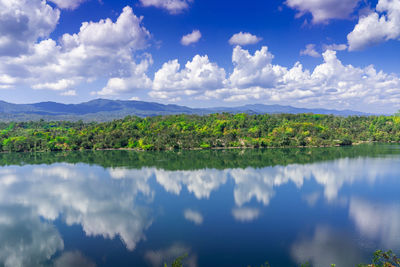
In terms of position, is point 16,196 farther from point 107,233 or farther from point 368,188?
point 368,188

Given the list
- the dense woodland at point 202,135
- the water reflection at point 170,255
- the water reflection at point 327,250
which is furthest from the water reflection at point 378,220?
the dense woodland at point 202,135

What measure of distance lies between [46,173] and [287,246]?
32.8 metres

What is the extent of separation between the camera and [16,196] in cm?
2589

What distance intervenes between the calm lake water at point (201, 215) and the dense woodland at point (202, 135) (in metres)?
23.2

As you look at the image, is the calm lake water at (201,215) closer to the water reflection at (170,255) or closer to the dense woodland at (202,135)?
the water reflection at (170,255)

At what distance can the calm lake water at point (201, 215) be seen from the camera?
A: 14.3 metres

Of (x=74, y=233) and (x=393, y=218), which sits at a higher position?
(x=393, y=218)

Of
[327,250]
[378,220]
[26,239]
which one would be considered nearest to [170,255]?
[327,250]

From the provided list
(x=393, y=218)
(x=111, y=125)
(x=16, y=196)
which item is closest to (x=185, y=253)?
(x=393, y=218)

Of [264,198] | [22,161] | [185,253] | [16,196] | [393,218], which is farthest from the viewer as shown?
[22,161]

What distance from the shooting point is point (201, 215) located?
1978 centimetres

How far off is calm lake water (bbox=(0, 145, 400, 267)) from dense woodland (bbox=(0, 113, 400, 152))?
23.2 m

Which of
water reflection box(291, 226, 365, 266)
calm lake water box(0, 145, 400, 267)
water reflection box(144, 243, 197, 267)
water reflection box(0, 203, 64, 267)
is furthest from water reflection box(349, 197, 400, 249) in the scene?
water reflection box(0, 203, 64, 267)

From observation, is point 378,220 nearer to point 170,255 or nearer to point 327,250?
point 327,250
